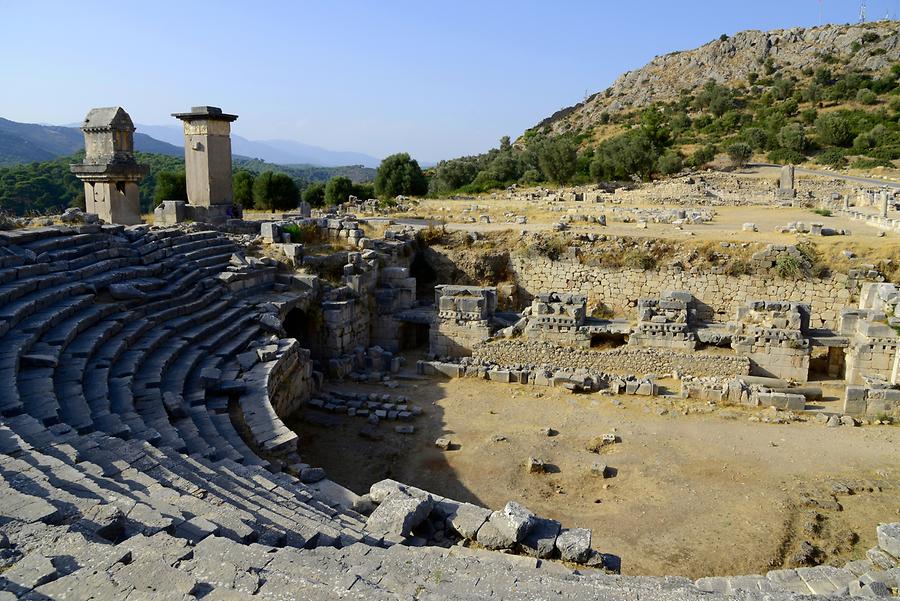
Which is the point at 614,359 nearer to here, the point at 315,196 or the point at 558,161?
the point at 558,161

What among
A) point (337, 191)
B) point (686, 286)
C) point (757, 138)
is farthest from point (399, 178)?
point (757, 138)

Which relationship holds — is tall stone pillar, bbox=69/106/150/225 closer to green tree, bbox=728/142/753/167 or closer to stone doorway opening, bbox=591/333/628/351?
stone doorway opening, bbox=591/333/628/351

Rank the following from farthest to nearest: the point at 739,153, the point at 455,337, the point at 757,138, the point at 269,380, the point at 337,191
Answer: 1. the point at 757,138
2. the point at 739,153
3. the point at 337,191
4. the point at 455,337
5. the point at 269,380

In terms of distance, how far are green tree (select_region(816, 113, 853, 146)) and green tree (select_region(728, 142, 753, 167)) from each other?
778 centimetres

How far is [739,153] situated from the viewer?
4912 cm

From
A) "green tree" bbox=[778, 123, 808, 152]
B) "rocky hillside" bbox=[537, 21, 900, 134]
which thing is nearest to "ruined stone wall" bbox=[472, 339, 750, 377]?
"green tree" bbox=[778, 123, 808, 152]

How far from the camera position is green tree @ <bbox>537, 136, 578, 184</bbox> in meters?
44.8

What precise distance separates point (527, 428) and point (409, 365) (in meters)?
5.28

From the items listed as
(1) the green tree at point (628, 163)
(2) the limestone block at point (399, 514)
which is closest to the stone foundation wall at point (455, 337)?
(2) the limestone block at point (399, 514)

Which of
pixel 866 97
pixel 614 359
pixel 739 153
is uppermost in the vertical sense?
pixel 866 97

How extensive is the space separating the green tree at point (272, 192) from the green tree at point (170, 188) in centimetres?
378

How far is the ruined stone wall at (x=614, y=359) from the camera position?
16672 millimetres

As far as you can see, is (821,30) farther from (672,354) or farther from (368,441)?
(368,441)

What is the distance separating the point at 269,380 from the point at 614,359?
8.69 meters
